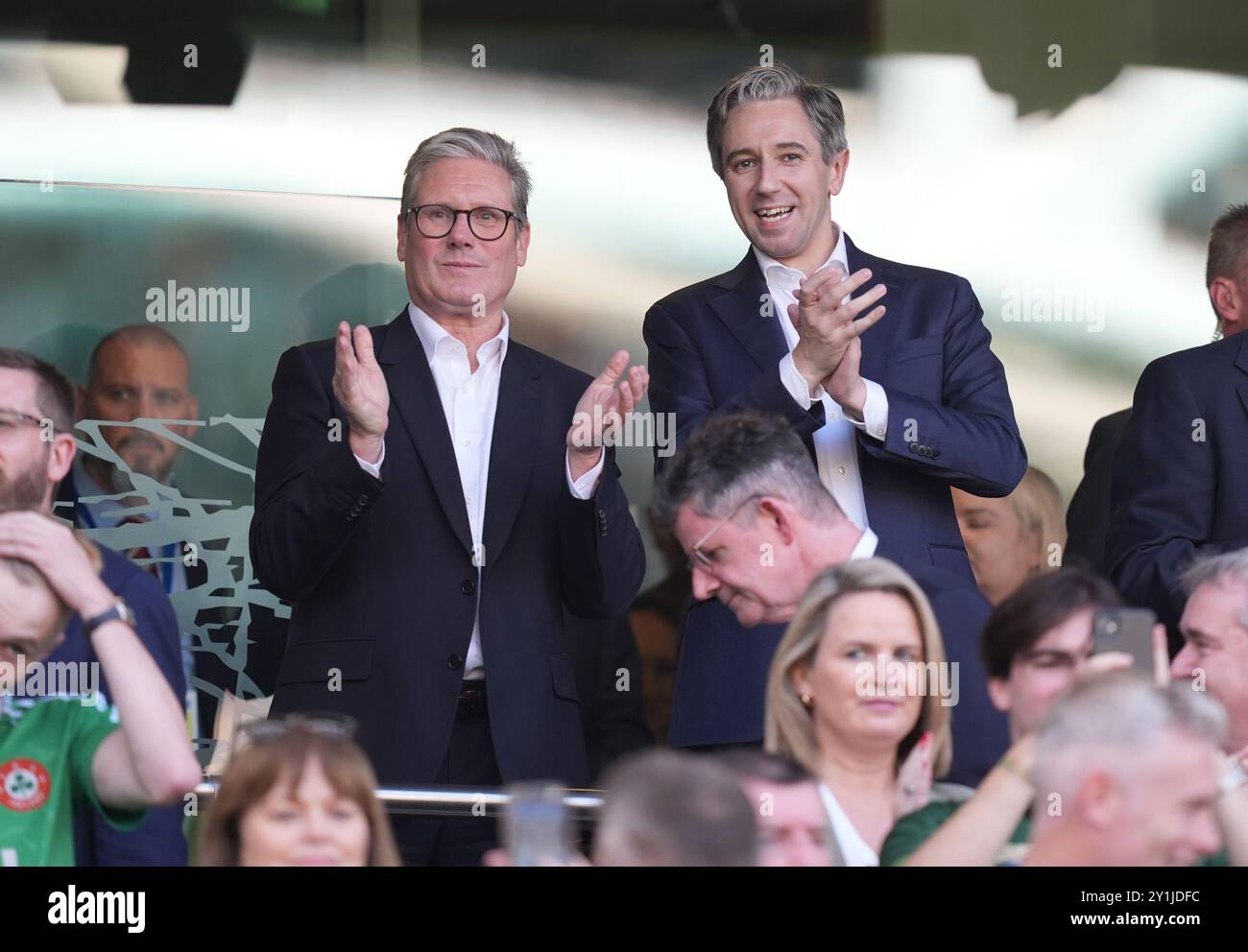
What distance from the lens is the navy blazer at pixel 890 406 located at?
3979 millimetres

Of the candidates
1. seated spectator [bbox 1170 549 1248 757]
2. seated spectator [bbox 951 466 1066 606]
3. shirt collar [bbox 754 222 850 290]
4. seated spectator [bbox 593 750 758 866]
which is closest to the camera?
seated spectator [bbox 593 750 758 866]

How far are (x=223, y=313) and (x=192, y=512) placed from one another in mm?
758

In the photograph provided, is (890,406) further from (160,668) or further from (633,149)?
(633,149)

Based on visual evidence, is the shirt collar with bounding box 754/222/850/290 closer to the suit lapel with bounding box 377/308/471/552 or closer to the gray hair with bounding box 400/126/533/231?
the gray hair with bounding box 400/126/533/231

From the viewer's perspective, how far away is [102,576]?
350cm

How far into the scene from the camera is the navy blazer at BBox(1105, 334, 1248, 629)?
4.11 m

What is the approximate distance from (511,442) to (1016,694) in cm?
128

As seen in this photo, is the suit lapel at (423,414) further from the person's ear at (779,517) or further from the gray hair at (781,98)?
the gray hair at (781,98)

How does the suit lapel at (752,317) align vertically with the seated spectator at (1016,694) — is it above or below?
above

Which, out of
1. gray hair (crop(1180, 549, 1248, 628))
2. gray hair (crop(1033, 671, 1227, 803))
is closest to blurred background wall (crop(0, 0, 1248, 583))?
gray hair (crop(1180, 549, 1248, 628))

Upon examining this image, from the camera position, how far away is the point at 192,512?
19.5ft

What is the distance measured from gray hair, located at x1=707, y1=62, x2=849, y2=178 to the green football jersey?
1840 millimetres

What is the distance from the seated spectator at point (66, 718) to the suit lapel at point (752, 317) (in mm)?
1510

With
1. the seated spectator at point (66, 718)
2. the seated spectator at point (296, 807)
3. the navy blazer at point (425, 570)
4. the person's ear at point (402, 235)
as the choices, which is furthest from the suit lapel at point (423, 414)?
the seated spectator at point (296, 807)
